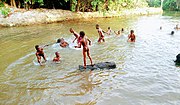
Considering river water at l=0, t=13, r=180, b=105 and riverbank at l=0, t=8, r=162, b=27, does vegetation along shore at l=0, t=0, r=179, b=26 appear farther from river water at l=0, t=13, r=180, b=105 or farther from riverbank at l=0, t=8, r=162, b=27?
river water at l=0, t=13, r=180, b=105

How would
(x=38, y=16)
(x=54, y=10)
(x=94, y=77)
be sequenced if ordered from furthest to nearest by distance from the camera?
1. (x=54, y=10)
2. (x=38, y=16)
3. (x=94, y=77)

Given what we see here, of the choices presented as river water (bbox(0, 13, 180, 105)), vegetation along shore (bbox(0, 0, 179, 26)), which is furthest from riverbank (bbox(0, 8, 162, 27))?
river water (bbox(0, 13, 180, 105))

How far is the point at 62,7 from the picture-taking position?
26391 millimetres

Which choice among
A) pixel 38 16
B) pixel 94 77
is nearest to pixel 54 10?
pixel 38 16

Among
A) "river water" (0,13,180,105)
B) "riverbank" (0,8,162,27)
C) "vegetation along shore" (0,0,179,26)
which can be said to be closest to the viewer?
"river water" (0,13,180,105)

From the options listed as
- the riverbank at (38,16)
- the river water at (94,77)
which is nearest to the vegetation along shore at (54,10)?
the riverbank at (38,16)

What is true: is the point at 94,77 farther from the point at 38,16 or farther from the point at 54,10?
the point at 54,10

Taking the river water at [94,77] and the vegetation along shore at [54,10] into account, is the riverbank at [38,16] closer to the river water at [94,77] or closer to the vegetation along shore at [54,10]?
the vegetation along shore at [54,10]

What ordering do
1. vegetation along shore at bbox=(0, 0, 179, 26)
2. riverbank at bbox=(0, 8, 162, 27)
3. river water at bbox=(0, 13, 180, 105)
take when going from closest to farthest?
river water at bbox=(0, 13, 180, 105), riverbank at bbox=(0, 8, 162, 27), vegetation along shore at bbox=(0, 0, 179, 26)

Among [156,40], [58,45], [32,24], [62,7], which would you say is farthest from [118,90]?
[62,7]

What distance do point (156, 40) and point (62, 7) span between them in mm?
15430

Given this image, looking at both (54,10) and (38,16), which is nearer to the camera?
(38,16)

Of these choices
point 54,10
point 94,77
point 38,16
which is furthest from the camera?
point 54,10

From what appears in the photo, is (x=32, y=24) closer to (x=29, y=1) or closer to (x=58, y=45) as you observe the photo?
(x=29, y=1)
